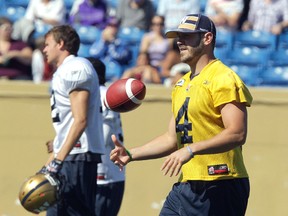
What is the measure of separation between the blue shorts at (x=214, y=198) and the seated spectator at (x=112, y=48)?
6262 millimetres

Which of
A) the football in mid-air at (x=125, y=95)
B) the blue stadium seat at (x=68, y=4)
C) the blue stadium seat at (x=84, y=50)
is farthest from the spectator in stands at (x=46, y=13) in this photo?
the football in mid-air at (x=125, y=95)

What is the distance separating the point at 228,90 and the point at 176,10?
7075mm

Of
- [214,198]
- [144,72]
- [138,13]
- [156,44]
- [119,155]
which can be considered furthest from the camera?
[138,13]

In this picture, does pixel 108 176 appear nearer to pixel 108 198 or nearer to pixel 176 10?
pixel 108 198

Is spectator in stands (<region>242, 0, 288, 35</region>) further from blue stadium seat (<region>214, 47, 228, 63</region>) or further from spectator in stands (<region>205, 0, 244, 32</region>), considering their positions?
blue stadium seat (<region>214, 47, 228, 63</region>)

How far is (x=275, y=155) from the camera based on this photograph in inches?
372

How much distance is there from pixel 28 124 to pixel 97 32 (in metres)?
2.93

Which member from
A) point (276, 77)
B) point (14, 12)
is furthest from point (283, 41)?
point (14, 12)

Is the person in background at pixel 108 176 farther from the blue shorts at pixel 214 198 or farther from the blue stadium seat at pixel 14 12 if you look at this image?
the blue stadium seat at pixel 14 12

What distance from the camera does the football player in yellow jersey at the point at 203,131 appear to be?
213 inches

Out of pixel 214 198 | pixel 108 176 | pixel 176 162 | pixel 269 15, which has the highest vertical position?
pixel 176 162

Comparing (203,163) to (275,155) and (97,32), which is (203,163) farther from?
(97,32)

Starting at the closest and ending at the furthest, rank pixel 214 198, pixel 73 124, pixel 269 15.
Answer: pixel 214 198, pixel 73 124, pixel 269 15

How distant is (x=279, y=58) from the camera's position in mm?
11938
